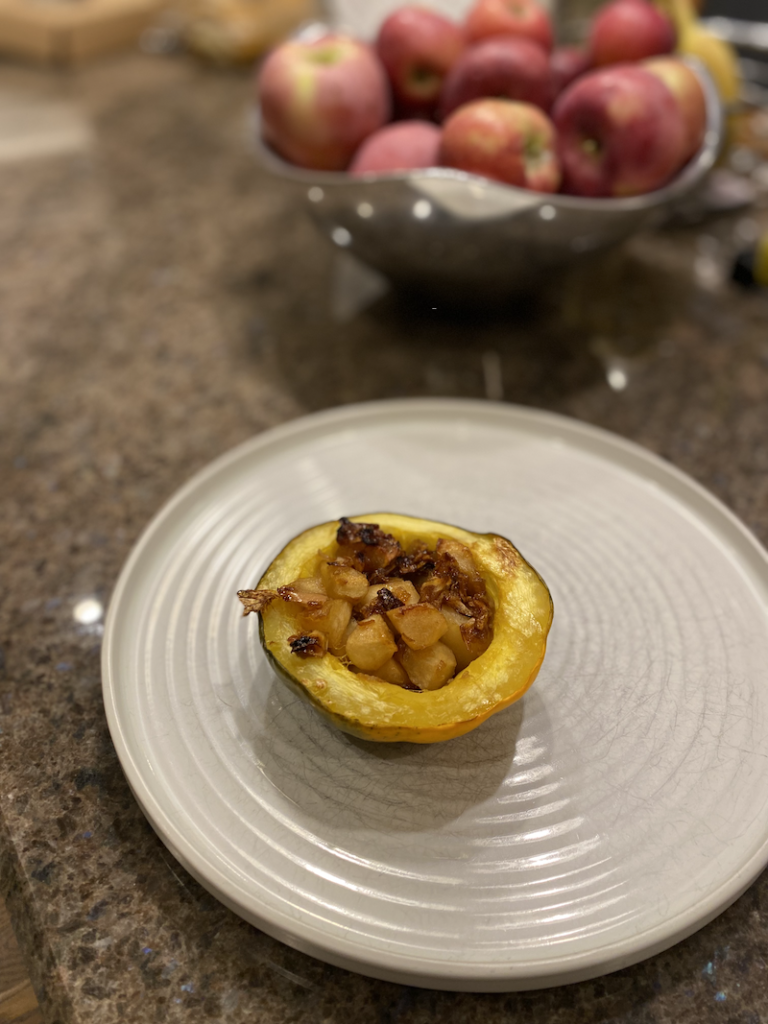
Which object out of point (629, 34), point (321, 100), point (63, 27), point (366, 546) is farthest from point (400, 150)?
point (63, 27)

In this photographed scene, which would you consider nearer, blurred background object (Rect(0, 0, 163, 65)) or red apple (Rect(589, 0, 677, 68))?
red apple (Rect(589, 0, 677, 68))

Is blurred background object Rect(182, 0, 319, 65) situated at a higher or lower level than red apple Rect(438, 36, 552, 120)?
lower

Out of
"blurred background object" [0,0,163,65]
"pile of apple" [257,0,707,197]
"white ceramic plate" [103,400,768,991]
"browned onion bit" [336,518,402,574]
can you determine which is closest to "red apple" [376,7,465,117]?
"pile of apple" [257,0,707,197]

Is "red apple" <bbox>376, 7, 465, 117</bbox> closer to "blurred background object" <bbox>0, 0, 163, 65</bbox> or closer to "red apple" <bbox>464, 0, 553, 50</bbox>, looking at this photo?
"red apple" <bbox>464, 0, 553, 50</bbox>

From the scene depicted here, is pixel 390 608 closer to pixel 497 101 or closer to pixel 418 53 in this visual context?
pixel 497 101

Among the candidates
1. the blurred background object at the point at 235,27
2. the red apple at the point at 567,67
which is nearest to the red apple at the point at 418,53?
the red apple at the point at 567,67

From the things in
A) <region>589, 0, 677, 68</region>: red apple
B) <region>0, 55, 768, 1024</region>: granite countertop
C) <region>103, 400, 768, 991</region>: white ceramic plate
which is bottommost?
<region>0, 55, 768, 1024</region>: granite countertop

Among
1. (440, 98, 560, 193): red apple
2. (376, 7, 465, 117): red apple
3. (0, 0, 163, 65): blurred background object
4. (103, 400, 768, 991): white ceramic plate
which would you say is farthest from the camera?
(0, 0, 163, 65): blurred background object

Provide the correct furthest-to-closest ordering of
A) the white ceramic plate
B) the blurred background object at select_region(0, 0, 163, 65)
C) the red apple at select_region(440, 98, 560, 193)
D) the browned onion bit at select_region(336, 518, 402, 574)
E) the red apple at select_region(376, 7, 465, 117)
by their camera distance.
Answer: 1. the blurred background object at select_region(0, 0, 163, 65)
2. the red apple at select_region(376, 7, 465, 117)
3. the red apple at select_region(440, 98, 560, 193)
4. the browned onion bit at select_region(336, 518, 402, 574)
5. the white ceramic plate
